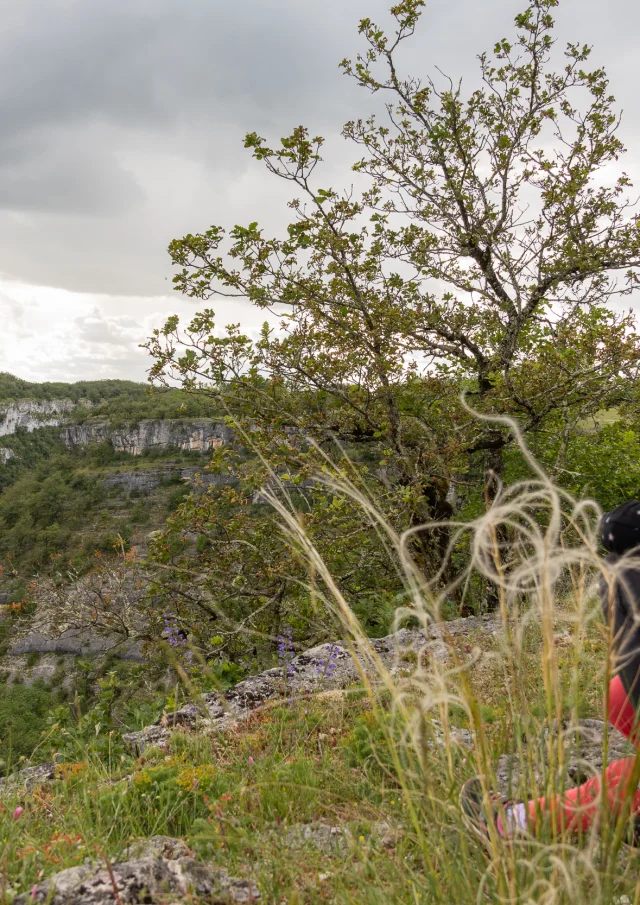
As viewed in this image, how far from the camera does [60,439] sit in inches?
5674

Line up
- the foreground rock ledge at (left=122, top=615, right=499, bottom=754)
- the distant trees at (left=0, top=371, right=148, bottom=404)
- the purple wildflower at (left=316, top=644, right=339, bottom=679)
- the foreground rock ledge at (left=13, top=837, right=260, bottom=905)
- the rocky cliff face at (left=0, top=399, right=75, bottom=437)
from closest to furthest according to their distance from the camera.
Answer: the foreground rock ledge at (left=13, top=837, right=260, bottom=905) → the foreground rock ledge at (left=122, top=615, right=499, bottom=754) → the purple wildflower at (left=316, top=644, right=339, bottom=679) → the rocky cliff face at (left=0, top=399, right=75, bottom=437) → the distant trees at (left=0, top=371, right=148, bottom=404)

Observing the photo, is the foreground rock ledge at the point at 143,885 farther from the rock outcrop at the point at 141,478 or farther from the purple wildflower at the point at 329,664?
the rock outcrop at the point at 141,478

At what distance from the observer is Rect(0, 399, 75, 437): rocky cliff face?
484ft

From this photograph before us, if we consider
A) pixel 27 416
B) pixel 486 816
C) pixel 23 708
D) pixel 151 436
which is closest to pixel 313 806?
pixel 486 816

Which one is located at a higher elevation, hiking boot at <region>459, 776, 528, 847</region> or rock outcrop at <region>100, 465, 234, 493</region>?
hiking boot at <region>459, 776, 528, 847</region>

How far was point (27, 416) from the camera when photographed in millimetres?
150000

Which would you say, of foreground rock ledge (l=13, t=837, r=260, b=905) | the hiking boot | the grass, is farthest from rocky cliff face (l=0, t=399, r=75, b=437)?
the hiking boot

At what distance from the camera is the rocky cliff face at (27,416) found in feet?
484

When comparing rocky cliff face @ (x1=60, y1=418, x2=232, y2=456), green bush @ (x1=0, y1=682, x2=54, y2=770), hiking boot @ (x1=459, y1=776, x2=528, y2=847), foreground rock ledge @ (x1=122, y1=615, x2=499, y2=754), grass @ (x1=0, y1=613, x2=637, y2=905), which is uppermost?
rocky cliff face @ (x1=60, y1=418, x2=232, y2=456)

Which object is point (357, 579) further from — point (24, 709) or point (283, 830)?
point (24, 709)

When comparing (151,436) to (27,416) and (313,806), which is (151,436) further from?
(313,806)

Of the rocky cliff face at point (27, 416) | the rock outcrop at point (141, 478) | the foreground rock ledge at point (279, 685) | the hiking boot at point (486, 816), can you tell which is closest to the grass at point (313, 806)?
the hiking boot at point (486, 816)

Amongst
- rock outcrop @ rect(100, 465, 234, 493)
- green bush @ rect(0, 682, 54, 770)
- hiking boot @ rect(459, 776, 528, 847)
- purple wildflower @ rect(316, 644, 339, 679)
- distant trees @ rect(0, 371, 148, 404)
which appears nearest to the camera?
hiking boot @ rect(459, 776, 528, 847)

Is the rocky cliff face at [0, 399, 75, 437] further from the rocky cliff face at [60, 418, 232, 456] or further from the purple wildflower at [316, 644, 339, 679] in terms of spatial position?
the purple wildflower at [316, 644, 339, 679]
